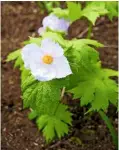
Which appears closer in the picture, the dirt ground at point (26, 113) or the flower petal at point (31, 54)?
the flower petal at point (31, 54)

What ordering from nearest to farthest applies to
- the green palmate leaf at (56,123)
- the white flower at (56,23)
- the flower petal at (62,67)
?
1. the flower petal at (62,67)
2. the green palmate leaf at (56,123)
3. the white flower at (56,23)

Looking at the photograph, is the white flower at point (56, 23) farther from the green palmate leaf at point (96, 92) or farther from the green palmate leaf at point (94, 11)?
the green palmate leaf at point (96, 92)

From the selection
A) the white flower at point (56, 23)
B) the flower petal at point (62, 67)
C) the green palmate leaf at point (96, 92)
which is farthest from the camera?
the white flower at point (56, 23)

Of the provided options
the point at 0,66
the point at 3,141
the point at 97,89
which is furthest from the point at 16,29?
the point at 97,89

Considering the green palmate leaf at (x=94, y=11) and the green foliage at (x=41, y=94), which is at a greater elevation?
the green palmate leaf at (x=94, y=11)

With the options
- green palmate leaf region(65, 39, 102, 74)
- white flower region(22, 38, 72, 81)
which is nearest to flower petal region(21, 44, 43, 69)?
white flower region(22, 38, 72, 81)

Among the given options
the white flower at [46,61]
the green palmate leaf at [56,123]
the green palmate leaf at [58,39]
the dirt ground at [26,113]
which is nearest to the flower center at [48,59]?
the white flower at [46,61]

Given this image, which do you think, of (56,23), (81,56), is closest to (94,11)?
(56,23)
